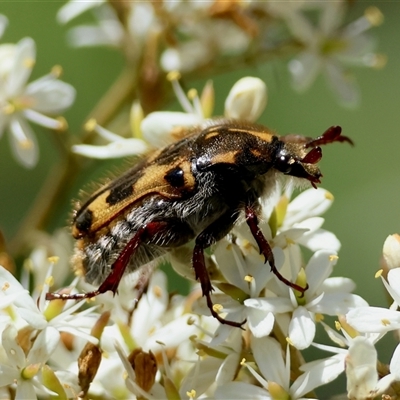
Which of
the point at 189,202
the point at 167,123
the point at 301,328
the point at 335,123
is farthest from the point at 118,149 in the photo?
the point at 335,123

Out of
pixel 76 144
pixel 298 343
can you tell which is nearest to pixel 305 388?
pixel 298 343

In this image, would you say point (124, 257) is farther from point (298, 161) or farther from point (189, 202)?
point (298, 161)

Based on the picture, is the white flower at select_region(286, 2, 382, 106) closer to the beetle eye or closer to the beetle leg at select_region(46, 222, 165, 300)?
the beetle eye

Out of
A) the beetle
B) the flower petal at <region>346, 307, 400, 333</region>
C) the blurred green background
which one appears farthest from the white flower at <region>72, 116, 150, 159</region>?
the blurred green background

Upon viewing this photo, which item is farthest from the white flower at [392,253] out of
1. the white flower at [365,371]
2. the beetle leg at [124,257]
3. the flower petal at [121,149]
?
the flower petal at [121,149]

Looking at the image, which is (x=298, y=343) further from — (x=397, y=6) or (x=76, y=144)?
(x=397, y=6)

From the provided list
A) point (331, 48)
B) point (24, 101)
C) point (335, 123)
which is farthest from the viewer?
point (335, 123)
